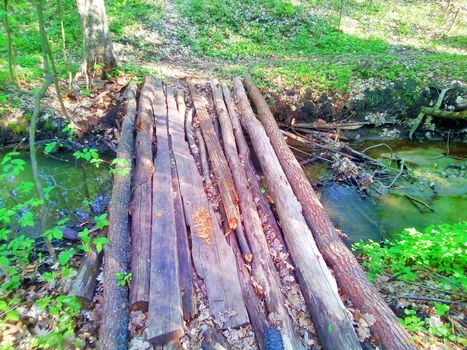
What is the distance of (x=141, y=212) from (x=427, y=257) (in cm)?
442

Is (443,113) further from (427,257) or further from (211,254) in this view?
(211,254)

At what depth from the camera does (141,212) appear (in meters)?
4.75

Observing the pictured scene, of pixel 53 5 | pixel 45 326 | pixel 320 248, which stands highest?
pixel 53 5

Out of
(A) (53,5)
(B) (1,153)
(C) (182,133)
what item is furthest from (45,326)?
(A) (53,5)

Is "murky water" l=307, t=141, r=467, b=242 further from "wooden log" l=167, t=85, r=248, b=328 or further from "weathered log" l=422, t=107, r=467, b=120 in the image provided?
"wooden log" l=167, t=85, r=248, b=328

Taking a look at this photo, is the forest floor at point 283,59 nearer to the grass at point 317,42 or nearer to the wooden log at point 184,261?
the grass at point 317,42

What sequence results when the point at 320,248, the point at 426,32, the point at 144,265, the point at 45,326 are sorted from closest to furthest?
the point at 45,326 → the point at 144,265 → the point at 320,248 → the point at 426,32

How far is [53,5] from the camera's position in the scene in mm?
12898

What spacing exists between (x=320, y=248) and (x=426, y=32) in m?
15.4

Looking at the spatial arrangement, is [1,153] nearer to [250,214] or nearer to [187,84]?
[187,84]

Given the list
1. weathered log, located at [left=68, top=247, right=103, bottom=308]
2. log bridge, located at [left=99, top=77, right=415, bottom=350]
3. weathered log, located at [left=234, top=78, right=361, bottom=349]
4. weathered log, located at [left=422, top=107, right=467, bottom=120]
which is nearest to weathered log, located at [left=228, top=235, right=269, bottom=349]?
log bridge, located at [left=99, top=77, right=415, bottom=350]

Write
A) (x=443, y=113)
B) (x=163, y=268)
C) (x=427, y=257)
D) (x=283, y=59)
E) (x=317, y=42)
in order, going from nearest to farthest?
(x=163, y=268) → (x=427, y=257) → (x=443, y=113) → (x=283, y=59) → (x=317, y=42)

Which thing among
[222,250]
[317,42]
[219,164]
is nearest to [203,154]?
[219,164]

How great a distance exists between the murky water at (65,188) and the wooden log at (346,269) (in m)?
3.86
